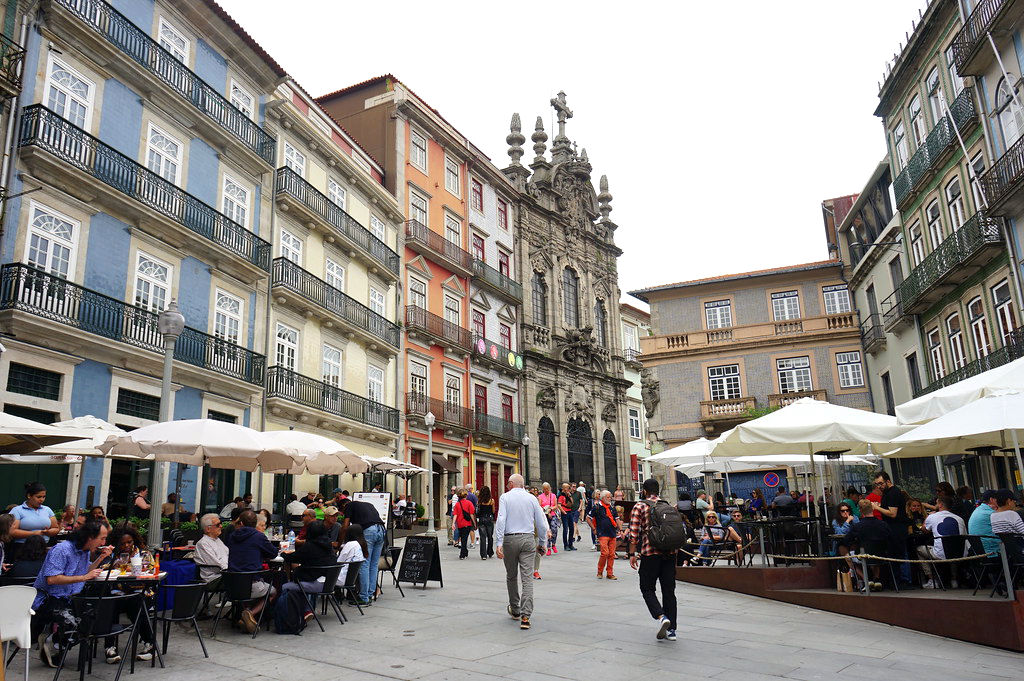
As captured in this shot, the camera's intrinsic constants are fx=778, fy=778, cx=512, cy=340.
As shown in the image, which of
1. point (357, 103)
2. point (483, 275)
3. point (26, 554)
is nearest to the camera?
point (26, 554)

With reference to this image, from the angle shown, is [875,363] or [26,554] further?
[875,363]

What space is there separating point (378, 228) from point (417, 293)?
10.1ft

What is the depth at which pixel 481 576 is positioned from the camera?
13930mm

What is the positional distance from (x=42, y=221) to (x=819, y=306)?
33.0 metres

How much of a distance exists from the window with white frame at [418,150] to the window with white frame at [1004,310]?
20.7m

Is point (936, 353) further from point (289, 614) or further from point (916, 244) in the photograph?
point (289, 614)

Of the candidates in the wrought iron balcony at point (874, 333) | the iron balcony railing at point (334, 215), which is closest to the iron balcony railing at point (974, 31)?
the wrought iron balcony at point (874, 333)

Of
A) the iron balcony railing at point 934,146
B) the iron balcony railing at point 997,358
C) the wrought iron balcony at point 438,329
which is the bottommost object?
the iron balcony railing at point 997,358

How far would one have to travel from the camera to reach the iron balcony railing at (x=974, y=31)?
60.4 feet

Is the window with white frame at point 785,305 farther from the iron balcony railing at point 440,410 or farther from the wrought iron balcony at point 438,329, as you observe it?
the iron balcony railing at point 440,410

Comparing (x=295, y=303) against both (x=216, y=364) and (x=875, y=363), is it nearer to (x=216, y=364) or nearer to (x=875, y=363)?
(x=216, y=364)

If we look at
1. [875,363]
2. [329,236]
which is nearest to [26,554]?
[329,236]

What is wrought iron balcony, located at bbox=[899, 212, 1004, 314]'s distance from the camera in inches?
782

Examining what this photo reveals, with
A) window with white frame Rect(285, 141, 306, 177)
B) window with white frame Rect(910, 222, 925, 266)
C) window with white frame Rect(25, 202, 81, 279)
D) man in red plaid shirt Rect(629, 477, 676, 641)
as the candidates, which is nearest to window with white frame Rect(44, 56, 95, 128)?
window with white frame Rect(25, 202, 81, 279)
